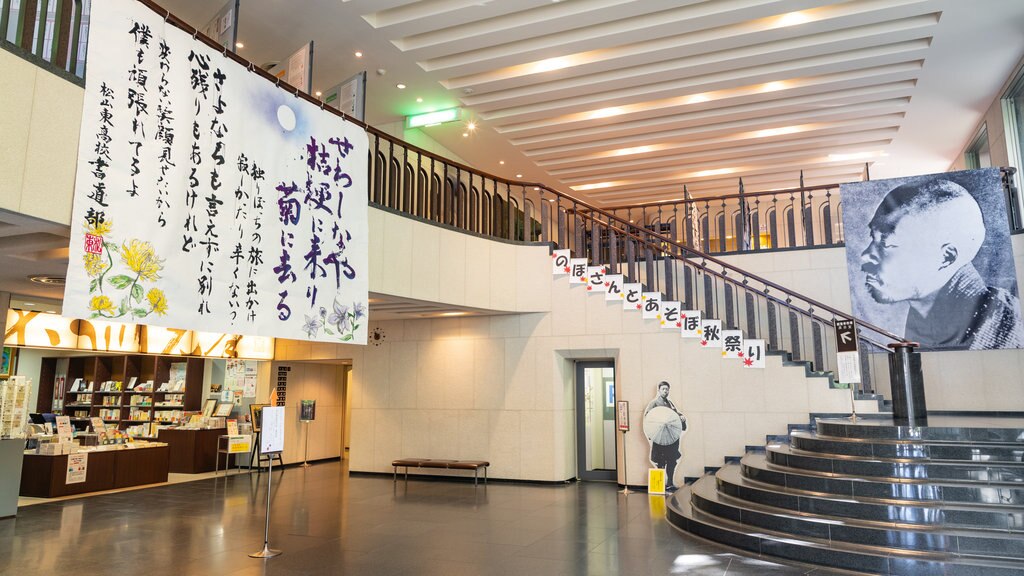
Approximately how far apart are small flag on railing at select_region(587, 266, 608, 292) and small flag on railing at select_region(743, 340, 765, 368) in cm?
224

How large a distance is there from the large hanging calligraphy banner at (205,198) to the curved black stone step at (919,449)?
5120 mm

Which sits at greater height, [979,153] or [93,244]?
[979,153]

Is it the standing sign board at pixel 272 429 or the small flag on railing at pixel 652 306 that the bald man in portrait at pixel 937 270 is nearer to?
the small flag on railing at pixel 652 306

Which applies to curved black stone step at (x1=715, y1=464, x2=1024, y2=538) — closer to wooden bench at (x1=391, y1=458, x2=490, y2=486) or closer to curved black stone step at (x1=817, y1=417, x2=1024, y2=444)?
curved black stone step at (x1=817, y1=417, x2=1024, y2=444)

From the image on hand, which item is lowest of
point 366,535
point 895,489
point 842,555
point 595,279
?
point 366,535

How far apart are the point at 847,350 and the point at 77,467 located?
10.2 metres

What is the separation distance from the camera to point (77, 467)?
8656mm

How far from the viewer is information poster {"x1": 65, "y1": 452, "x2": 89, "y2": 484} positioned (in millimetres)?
8555

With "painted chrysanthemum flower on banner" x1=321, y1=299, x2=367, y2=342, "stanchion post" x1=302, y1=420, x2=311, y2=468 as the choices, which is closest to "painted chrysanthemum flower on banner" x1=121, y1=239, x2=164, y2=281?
"painted chrysanthemum flower on banner" x1=321, y1=299, x2=367, y2=342

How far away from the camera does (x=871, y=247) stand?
9.59 m

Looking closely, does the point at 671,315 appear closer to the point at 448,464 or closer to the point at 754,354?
the point at 754,354

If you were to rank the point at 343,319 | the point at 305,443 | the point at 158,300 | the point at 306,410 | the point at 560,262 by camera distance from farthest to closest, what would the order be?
1. the point at 305,443
2. the point at 306,410
3. the point at 560,262
4. the point at 343,319
5. the point at 158,300

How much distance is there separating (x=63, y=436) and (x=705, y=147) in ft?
38.2

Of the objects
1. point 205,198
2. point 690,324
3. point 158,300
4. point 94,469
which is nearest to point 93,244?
point 158,300
